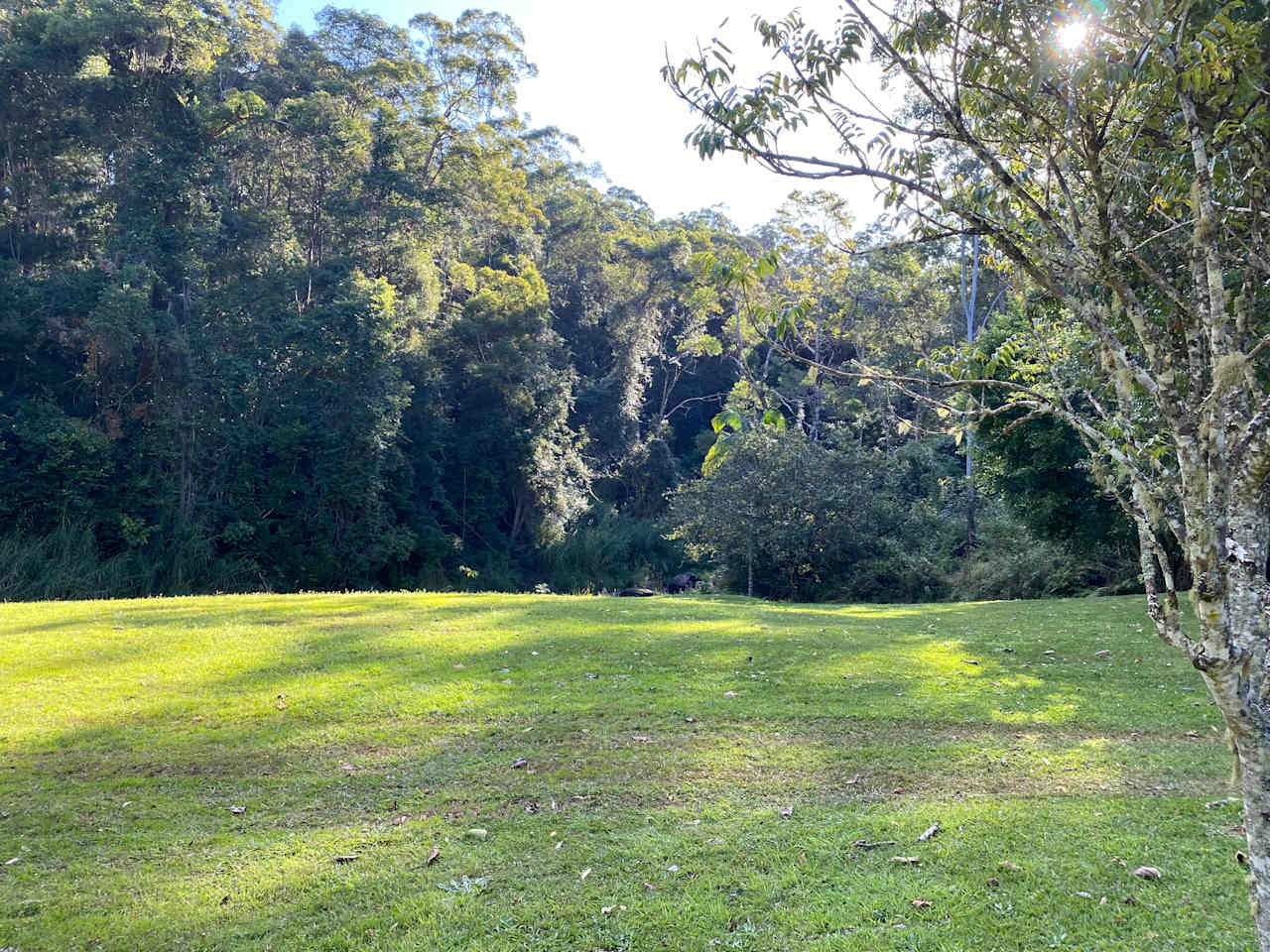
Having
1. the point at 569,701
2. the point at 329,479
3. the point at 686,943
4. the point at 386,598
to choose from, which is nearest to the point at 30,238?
the point at 329,479

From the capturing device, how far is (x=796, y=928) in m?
4.14

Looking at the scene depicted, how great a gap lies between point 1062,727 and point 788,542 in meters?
15.8

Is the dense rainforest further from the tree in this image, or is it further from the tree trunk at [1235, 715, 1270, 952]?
the tree trunk at [1235, 715, 1270, 952]

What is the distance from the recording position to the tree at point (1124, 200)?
266cm

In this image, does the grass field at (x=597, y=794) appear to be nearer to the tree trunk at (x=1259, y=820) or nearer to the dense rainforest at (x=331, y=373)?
the tree trunk at (x=1259, y=820)

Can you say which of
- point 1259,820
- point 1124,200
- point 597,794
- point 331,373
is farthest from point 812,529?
point 1259,820

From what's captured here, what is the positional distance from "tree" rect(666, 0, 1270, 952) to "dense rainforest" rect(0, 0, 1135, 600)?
47.0 feet

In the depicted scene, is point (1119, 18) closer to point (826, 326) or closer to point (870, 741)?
point (826, 326)

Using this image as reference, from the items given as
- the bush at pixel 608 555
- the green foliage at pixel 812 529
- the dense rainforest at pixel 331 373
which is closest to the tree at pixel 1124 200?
the dense rainforest at pixel 331 373

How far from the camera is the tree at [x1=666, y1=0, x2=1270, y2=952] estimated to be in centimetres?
266

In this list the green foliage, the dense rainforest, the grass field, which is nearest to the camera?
the grass field

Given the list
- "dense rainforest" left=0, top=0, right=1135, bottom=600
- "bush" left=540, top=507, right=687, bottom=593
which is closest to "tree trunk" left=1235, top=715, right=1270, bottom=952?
"dense rainforest" left=0, top=0, right=1135, bottom=600

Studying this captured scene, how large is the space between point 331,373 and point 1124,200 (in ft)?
84.3

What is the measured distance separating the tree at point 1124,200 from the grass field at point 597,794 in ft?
7.05
